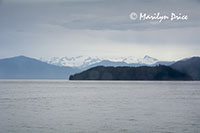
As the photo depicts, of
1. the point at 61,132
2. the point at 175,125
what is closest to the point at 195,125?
the point at 175,125

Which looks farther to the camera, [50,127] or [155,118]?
[155,118]

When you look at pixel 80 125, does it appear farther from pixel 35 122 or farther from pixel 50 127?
pixel 35 122

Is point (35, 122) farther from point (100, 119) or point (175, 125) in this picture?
point (175, 125)

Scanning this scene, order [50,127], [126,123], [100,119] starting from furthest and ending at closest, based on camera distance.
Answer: [100,119] → [126,123] → [50,127]

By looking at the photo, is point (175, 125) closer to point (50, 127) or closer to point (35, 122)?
point (50, 127)

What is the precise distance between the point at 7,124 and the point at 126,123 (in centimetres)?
1178

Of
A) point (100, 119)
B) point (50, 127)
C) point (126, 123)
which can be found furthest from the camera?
point (100, 119)

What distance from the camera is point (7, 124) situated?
104 feet

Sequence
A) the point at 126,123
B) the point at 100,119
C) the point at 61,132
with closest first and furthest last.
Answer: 1. the point at 61,132
2. the point at 126,123
3. the point at 100,119

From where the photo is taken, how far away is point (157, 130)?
28.5 meters

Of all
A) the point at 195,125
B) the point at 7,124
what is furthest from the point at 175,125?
the point at 7,124

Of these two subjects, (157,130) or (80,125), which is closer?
(157,130)

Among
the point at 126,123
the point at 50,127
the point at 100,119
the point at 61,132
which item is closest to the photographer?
the point at 61,132

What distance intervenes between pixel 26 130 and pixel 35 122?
15.2 feet
